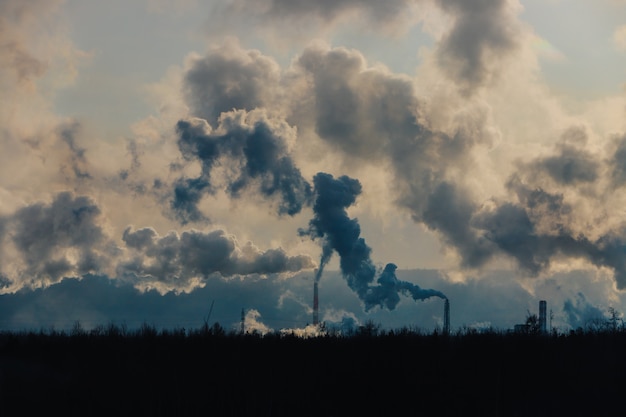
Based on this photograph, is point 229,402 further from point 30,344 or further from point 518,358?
point 518,358

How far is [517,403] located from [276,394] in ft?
32.2

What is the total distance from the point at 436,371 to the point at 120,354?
1290 centimetres

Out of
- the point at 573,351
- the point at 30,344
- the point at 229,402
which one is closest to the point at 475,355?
the point at 573,351

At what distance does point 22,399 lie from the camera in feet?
114

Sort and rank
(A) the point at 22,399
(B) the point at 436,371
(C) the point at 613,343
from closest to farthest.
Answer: (A) the point at 22,399, (B) the point at 436,371, (C) the point at 613,343

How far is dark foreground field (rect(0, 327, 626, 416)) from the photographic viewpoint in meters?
36.8

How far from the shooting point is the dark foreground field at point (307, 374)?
121 feet

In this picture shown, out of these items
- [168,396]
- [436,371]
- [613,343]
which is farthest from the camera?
[613,343]

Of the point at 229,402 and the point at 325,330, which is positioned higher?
the point at 325,330

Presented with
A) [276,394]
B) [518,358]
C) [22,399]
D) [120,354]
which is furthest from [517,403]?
[22,399]

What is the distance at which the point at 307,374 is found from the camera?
3938 centimetres

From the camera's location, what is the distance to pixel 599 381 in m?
40.4

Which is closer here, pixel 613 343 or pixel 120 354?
pixel 120 354

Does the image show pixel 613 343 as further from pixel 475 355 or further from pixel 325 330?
pixel 325 330
